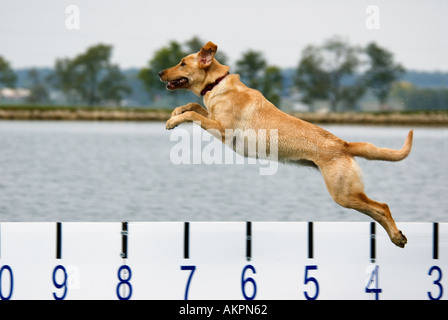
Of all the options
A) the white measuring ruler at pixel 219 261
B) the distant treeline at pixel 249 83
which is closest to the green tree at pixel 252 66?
the distant treeline at pixel 249 83

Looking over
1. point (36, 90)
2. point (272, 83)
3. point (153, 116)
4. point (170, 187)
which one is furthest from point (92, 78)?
point (170, 187)

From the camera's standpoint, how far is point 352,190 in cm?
663

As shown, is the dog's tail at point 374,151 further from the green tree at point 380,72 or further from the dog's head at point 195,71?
the green tree at point 380,72

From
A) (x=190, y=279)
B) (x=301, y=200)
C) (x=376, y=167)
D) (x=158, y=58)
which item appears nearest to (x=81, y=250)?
(x=190, y=279)

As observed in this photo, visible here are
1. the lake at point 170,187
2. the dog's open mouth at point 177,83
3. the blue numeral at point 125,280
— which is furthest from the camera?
the lake at point 170,187

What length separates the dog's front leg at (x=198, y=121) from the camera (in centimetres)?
657

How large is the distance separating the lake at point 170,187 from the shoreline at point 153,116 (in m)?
7.13

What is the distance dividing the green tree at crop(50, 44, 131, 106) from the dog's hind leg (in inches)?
2532

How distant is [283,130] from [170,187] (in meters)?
17.7

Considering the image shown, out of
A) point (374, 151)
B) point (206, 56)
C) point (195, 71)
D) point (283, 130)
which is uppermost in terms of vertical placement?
point (206, 56)

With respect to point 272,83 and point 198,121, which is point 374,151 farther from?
point 272,83

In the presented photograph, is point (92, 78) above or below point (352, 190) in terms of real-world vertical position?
above

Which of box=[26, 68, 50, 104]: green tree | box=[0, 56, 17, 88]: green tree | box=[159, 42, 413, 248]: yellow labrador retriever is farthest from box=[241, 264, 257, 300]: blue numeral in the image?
box=[0, 56, 17, 88]: green tree

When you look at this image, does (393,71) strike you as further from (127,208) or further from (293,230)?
(293,230)
